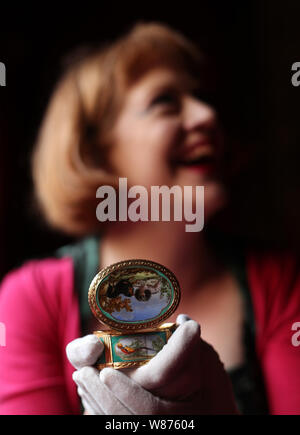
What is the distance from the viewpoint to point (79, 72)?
3.07 feet

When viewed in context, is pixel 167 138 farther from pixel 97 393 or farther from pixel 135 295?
pixel 97 393

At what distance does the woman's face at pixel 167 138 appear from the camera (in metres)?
0.91

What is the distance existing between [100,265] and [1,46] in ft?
1.77

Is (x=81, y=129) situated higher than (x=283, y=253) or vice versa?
(x=81, y=129)

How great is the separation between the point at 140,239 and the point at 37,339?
304mm

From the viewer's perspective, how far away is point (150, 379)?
2.32ft

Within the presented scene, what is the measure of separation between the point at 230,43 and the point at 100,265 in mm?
605

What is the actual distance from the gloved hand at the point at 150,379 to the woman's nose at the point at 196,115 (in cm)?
44

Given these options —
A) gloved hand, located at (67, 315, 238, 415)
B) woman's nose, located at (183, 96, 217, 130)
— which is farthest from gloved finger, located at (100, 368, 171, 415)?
woman's nose, located at (183, 96, 217, 130)

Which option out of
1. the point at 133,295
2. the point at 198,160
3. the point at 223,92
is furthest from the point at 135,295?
the point at 223,92
